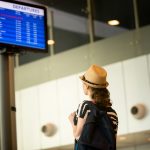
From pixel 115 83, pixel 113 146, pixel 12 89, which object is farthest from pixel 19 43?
pixel 115 83

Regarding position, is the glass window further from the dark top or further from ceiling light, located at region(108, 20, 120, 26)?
the dark top

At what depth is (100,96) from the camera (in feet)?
9.75

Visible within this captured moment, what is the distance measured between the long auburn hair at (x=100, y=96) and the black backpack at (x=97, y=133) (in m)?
0.07

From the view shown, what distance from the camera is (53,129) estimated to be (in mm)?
6660

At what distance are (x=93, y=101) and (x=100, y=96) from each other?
65 mm

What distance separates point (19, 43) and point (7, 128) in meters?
0.82

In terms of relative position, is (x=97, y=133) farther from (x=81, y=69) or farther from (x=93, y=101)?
(x=81, y=69)

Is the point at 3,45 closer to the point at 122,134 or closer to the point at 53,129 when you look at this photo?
the point at 122,134

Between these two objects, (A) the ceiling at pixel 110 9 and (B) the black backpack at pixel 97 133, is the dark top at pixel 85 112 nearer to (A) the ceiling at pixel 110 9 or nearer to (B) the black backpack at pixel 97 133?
(B) the black backpack at pixel 97 133

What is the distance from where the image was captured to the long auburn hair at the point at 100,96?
9.70 ft

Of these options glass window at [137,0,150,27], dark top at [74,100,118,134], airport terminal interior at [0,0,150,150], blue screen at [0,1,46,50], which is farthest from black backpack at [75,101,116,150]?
glass window at [137,0,150,27]

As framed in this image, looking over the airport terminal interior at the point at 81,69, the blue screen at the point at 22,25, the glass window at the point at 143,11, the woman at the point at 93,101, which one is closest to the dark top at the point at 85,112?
the woman at the point at 93,101

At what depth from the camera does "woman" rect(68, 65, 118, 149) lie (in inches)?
114

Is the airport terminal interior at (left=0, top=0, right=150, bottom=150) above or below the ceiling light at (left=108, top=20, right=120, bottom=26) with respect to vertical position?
below
